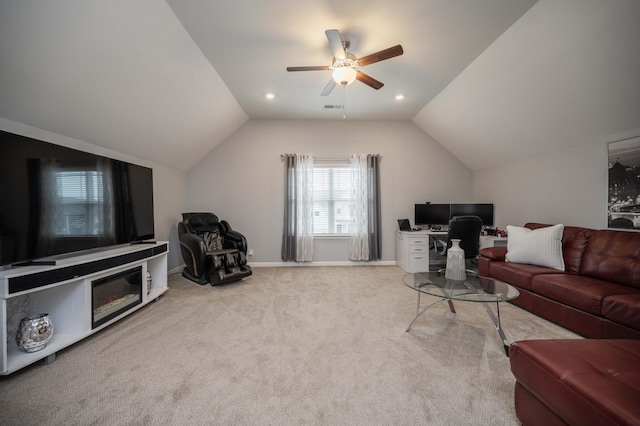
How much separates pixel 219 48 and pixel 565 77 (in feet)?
11.4

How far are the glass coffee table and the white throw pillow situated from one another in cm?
90

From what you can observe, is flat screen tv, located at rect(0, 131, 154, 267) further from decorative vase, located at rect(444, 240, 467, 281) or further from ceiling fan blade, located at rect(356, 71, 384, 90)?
decorative vase, located at rect(444, 240, 467, 281)

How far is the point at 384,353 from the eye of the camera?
6.29ft

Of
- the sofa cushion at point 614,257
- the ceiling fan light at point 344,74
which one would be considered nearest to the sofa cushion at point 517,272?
the sofa cushion at point 614,257

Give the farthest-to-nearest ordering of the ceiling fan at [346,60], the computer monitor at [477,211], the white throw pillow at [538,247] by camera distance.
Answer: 1. the computer monitor at [477,211]
2. the white throw pillow at [538,247]
3. the ceiling fan at [346,60]

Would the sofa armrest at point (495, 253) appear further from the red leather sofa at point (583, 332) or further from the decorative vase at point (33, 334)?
the decorative vase at point (33, 334)

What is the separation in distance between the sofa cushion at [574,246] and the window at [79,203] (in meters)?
4.89

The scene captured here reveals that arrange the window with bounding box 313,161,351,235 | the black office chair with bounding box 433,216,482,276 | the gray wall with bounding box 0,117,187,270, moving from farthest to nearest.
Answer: the window with bounding box 313,161,351,235
the gray wall with bounding box 0,117,187,270
the black office chair with bounding box 433,216,482,276

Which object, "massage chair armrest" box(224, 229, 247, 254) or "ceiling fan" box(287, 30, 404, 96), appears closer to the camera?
"ceiling fan" box(287, 30, 404, 96)

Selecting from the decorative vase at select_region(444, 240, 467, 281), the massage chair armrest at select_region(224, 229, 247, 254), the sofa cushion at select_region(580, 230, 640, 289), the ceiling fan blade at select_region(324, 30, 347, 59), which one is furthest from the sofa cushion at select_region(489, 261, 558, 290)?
the massage chair armrest at select_region(224, 229, 247, 254)

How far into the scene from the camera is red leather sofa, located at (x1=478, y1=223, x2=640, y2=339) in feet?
6.17

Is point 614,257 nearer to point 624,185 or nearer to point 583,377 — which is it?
point 624,185

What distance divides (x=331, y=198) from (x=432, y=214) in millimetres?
1919

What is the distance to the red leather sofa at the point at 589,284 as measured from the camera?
1880 mm
